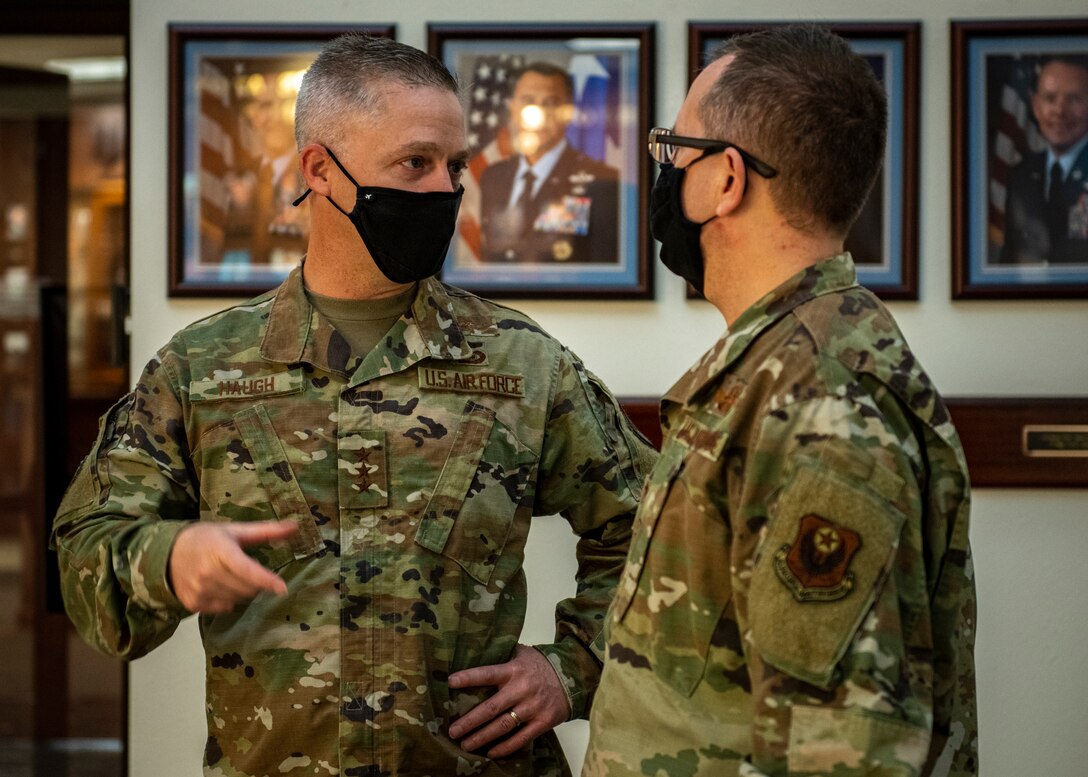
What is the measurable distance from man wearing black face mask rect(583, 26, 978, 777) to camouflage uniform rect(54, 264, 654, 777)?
12.2 inches

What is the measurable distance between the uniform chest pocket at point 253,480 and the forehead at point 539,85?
4.18 feet

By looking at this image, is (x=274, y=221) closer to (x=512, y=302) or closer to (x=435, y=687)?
(x=512, y=302)

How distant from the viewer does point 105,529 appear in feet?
4.35

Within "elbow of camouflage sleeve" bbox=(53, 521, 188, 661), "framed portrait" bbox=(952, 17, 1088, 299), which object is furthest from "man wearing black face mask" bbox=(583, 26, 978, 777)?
"framed portrait" bbox=(952, 17, 1088, 299)

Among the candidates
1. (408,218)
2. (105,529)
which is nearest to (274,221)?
(408,218)

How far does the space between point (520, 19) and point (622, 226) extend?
0.48 m

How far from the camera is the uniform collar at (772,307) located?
42.2 inches

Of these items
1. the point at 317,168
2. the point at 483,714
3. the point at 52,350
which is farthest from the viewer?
the point at 52,350

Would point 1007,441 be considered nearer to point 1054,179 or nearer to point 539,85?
point 1054,179

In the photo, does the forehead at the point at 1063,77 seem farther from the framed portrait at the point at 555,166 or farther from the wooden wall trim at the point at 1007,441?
the framed portrait at the point at 555,166

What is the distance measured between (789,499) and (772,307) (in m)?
0.22

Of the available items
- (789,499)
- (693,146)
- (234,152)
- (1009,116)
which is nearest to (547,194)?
(234,152)

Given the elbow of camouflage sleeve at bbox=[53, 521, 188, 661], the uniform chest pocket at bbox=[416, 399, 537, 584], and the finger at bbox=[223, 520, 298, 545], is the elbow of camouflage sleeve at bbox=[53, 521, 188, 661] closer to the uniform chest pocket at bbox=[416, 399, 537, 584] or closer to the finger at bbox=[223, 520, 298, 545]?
the finger at bbox=[223, 520, 298, 545]

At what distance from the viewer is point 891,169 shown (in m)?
2.47
